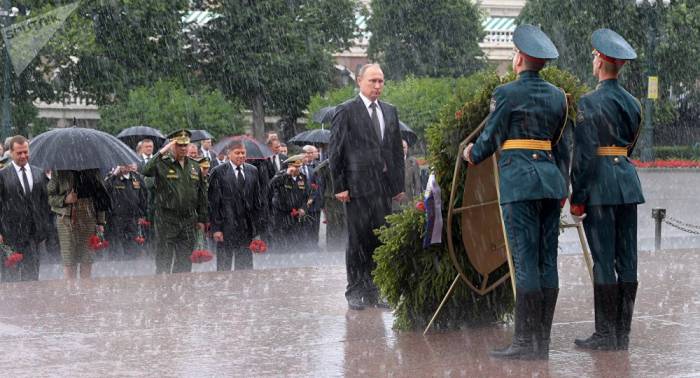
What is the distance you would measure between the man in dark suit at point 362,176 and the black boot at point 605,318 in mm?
2273

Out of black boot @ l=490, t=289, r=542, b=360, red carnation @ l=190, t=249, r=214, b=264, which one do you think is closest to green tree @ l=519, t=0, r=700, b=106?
red carnation @ l=190, t=249, r=214, b=264

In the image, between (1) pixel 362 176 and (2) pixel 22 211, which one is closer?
(1) pixel 362 176

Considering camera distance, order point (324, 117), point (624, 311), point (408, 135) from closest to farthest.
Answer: point (624, 311) < point (408, 135) < point (324, 117)

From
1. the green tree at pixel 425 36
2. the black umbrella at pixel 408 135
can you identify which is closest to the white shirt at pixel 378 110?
the black umbrella at pixel 408 135

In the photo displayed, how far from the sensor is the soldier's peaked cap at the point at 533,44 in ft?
23.7

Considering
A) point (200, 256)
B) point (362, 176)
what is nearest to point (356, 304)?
point (362, 176)

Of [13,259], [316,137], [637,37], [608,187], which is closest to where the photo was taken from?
[608,187]

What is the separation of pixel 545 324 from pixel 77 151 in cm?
648

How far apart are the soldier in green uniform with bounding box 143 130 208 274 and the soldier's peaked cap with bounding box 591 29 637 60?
19.2 ft

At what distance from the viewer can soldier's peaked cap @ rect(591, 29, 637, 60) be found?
7.55 meters

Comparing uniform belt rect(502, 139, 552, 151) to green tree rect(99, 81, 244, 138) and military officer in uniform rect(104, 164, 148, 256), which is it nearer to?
military officer in uniform rect(104, 164, 148, 256)

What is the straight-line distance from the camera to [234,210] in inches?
532

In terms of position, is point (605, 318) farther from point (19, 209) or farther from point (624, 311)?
point (19, 209)

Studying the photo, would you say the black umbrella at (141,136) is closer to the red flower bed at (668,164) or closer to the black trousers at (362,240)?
the black trousers at (362,240)
